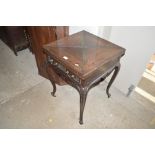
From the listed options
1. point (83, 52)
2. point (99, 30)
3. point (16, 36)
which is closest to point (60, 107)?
point (83, 52)

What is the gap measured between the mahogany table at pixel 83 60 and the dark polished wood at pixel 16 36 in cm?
151

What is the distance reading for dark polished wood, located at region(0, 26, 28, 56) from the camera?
108 inches

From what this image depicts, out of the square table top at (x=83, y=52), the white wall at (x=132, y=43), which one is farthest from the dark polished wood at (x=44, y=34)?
the white wall at (x=132, y=43)

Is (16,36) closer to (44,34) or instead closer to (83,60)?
(44,34)

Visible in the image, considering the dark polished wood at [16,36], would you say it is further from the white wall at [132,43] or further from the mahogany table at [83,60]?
the mahogany table at [83,60]

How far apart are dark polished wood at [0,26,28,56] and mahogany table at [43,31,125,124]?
1508 millimetres

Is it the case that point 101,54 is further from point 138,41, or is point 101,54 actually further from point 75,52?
point 138,41

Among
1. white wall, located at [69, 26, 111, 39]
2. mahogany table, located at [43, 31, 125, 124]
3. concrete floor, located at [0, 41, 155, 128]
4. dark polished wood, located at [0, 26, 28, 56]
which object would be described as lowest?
concrete floor, located at [0, 41, 155, 128]

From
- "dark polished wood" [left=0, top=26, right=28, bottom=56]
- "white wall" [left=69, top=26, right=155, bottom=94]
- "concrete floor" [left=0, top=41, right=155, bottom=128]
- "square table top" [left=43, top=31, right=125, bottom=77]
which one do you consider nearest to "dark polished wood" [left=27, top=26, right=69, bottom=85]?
"square table top" [left=43, top=31, right=125, bottom=77]

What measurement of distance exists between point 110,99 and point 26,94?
1243mm

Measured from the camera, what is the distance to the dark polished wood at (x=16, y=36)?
2739 millimetres

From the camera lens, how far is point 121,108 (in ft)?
6.94

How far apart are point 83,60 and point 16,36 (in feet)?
6.56

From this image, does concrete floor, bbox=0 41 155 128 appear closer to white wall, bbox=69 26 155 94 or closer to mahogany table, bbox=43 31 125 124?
white wall, bbox=69 26 155 94
